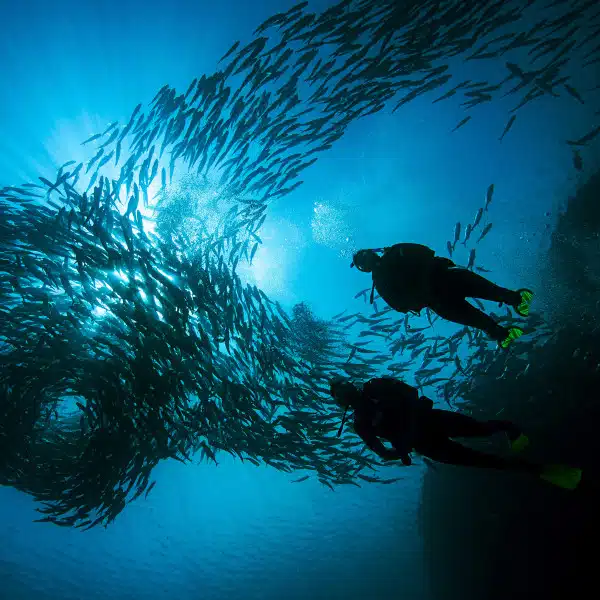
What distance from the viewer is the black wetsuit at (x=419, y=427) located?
99.5 inches

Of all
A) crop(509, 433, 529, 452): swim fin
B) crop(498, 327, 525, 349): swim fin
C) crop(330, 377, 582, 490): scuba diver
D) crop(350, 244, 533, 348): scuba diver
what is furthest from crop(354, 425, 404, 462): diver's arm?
crop(498, 327, 525, 349): swim fin

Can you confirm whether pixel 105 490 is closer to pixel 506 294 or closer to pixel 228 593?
pixel 506 294

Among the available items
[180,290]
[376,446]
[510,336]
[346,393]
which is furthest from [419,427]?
[180,290]

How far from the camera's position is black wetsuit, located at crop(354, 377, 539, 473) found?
2527 millimetres

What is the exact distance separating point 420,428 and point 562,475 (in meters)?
0.91

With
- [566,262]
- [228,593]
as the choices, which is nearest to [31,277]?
[566,262]

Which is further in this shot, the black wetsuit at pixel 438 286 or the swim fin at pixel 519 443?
the black wetsuit at pixel 438 286

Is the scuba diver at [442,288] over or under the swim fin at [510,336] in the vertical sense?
over

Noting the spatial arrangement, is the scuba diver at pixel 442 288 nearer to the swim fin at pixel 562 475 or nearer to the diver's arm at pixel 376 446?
the swim fin at pixel 562 475

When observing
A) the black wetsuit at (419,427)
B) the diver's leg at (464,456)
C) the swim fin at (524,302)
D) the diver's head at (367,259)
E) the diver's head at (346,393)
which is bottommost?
the diver's leg at (464,456)

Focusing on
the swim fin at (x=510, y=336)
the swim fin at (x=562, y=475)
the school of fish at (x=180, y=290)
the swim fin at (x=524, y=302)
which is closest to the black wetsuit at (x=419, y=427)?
the swim fin at (x=562, y=475)

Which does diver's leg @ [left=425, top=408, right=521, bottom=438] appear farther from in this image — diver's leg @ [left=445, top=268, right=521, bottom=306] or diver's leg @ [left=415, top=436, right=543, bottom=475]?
diver's leg @ [left=445, top=268, right=521, bottom=306]

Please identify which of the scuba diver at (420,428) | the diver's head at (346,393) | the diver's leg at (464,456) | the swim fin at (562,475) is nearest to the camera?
the swim fin at (562,475)

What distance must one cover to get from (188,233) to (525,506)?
38.3ft
